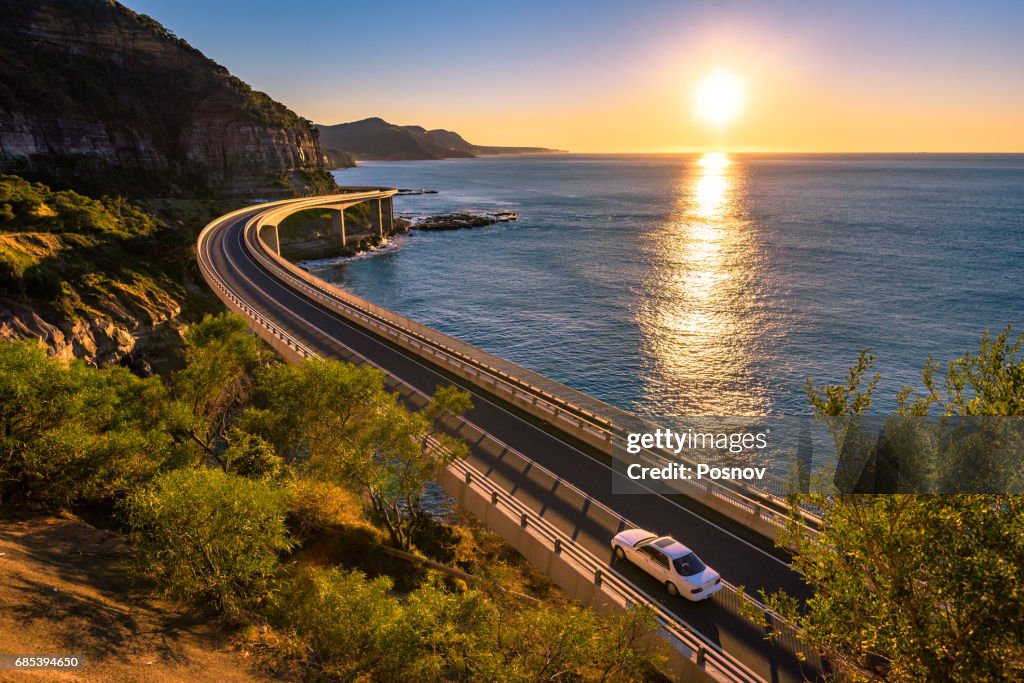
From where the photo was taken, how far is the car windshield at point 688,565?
787 inches

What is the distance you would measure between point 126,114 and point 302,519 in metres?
139

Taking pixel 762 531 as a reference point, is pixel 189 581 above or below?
above

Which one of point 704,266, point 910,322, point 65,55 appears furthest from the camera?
point 65,55

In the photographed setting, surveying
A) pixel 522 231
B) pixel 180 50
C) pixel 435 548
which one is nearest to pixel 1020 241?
pixel 522 231

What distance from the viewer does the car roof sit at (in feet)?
66.8

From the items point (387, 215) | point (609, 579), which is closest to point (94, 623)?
point (609, 579)

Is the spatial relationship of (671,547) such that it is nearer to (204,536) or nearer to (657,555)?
(657,555)

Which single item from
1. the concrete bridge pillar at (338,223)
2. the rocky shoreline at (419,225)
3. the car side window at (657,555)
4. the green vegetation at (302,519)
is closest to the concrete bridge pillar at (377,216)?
the rocky shoreline at (419,225)

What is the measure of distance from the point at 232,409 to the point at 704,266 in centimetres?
8946

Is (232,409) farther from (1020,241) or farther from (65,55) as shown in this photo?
(1020,241)

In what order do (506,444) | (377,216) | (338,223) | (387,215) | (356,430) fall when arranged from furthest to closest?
(387,215) → (377,216) → (338,223) → (506,444) → (356,430)

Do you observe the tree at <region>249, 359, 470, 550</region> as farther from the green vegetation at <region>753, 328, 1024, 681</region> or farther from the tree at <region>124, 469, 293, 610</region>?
the green vegetation at <region>753, 328, 1024, 681</region>

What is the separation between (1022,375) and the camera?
12.1m

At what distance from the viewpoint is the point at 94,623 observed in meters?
16.0
